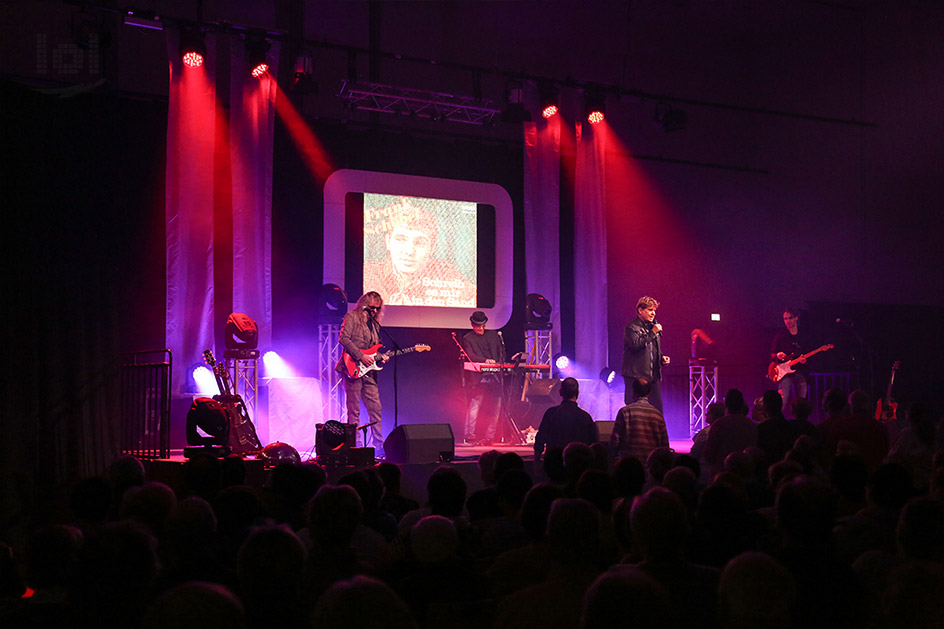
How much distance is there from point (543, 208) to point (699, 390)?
3916 mm

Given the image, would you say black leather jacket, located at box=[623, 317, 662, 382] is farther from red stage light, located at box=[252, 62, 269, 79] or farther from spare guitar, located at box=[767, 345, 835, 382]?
red stage light, located at box=[252, 62, 269, 79]

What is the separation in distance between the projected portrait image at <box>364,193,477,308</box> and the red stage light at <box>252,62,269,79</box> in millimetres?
2116

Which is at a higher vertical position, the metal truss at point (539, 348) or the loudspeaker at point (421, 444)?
the metal truss at point (539, 348)

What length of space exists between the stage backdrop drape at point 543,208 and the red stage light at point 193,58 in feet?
14.5

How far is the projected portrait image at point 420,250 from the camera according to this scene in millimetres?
10750

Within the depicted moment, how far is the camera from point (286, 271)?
409 inches

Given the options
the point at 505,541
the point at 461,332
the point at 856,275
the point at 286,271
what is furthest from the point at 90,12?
the point at 856,275

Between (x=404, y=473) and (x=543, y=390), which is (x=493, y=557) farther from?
(x=543, y=390)

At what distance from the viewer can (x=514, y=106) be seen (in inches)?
409

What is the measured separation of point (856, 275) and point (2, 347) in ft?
41.8

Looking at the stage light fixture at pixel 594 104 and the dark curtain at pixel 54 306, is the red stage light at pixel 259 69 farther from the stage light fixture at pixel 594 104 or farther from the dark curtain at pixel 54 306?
the stage light fixture at pixel 594 104

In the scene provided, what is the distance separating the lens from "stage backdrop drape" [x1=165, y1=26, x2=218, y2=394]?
908 centimetres

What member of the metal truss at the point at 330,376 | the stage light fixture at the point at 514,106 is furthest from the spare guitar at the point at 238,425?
the stage light fixture at the point at 514,106

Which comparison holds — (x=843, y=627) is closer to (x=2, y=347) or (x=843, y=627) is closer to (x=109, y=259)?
(x=2, y=347)
